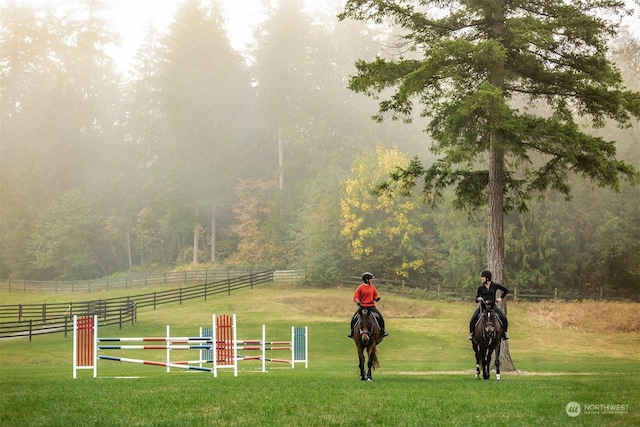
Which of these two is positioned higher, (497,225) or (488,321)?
(497,225)

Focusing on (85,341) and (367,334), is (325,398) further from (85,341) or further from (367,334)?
(85,341)

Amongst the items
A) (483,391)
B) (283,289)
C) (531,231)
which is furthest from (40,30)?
(483,391)

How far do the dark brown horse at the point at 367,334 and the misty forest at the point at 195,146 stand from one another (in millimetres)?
38129

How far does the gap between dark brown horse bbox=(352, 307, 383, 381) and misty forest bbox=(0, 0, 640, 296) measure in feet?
125

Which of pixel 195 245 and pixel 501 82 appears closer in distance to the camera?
pixel 501 82

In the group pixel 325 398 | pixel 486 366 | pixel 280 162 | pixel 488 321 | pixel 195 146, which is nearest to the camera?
pixel 325 398

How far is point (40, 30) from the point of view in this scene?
72.7 m

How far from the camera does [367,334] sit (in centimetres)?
1692

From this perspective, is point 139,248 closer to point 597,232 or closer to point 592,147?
point 597,232

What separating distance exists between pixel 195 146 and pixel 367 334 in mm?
55029

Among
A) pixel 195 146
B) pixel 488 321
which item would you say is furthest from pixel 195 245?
pixel 488 321

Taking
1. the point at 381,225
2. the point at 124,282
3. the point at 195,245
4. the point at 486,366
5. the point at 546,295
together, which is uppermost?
the point at 381,225

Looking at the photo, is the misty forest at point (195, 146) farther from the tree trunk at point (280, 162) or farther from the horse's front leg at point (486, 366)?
the horse's front leg at point (486, 366)

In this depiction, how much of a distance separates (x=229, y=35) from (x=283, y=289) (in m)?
28.4
